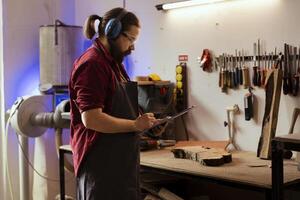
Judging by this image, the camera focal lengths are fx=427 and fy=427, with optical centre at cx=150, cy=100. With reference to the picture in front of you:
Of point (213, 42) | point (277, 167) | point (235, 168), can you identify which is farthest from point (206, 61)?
point (277, 167)

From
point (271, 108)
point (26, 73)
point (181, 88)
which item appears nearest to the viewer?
point (271, 108)

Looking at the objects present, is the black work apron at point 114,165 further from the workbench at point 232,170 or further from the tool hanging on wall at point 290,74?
the tool hanging on wall at point 290,74

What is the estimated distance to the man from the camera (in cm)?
166

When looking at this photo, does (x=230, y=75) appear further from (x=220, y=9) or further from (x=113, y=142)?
(x=113, y=142)

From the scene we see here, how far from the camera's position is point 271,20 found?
240cm

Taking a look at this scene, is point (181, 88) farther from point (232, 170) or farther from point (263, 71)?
point (232, 170)

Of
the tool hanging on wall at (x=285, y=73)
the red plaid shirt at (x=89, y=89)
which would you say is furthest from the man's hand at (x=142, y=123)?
the tool hanging on wall at (x=285, y=73)

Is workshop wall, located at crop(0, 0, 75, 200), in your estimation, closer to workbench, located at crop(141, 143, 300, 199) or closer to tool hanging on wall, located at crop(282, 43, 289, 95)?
workbench, located at crop(141, 143, 300, 199)

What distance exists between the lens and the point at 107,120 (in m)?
1.64

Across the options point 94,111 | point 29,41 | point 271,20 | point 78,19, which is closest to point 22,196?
point 29,41

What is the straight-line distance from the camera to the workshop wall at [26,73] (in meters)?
3.22

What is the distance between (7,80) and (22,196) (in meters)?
0.87

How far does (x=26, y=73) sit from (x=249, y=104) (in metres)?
1.76

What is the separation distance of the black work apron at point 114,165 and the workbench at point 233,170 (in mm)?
295
